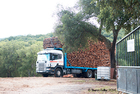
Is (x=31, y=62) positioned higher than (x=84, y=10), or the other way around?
(x=84, y=10)

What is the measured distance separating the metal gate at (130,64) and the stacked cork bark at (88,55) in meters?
15.2

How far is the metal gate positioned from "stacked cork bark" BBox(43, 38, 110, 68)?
598 inches

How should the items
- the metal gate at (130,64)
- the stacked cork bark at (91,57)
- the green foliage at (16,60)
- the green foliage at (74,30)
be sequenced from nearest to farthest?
the metal gate at (130,64), the green foliage at (74,30), the stacked cork bark at (91,57), the green foliage at (16,60)

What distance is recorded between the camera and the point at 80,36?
19062 millimetres

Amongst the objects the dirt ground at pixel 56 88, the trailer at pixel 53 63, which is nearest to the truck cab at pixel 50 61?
the trailer at pixel 53 63

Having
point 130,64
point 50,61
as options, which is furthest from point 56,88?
point 50,61

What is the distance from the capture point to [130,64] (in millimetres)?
7969

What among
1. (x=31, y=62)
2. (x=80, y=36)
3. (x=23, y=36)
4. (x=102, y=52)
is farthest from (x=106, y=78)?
(x=23, y=36)

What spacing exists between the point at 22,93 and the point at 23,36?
75.3 metres

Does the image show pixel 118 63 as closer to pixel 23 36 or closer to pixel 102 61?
pixel 102 61

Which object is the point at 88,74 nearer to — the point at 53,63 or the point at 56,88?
the point at 53,63

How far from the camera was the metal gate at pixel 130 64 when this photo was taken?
7.27 metres

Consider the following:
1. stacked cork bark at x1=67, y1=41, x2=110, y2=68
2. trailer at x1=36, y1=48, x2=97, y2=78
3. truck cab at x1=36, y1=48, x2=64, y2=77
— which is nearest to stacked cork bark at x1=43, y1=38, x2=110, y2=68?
stacked cork bark at x1=67, y1=41, x2=110, y2=68

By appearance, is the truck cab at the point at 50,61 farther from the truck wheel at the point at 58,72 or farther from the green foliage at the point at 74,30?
the green foliage at the point at 74,30
